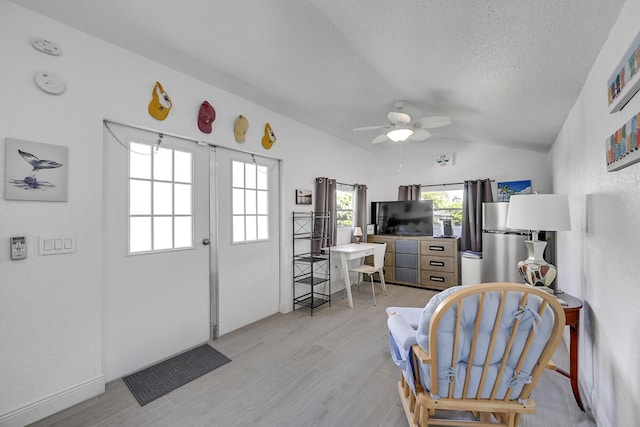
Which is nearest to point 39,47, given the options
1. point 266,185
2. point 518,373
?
point 266,185

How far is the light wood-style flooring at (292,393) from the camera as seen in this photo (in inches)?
65.6

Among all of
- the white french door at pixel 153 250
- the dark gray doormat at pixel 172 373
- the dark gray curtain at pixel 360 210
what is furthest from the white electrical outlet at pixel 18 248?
the dark gray curtain at pixel 360 210

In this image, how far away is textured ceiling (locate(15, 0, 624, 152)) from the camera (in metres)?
1.41

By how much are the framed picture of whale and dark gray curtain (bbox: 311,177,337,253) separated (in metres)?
2.62

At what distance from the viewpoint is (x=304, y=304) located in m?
3.64

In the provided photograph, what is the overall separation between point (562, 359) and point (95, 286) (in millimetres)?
3821

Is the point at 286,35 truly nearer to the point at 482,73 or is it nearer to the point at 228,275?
the point at 482,73

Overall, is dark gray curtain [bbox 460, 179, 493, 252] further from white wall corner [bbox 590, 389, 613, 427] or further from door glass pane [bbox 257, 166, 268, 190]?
door glass pane [bbox 257, 166, 268, 190]

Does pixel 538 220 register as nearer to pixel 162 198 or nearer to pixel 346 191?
pixel 162 198

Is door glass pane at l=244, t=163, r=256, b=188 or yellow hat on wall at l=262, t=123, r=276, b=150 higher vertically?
yellow hat on wall at l=262, t=123, r=276, b=150

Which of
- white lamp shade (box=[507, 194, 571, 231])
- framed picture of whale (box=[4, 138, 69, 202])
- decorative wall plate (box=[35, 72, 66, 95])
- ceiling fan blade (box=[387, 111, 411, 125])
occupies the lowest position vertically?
white lamp shade (box=[507, 194, 571, 231])

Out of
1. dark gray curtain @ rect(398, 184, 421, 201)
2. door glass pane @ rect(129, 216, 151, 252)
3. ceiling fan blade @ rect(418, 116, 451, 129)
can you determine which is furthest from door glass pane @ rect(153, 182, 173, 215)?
dark gray curtain @ rect(398, 184, 421, 201)

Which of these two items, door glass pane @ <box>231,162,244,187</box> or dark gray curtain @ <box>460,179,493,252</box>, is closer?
door glass pane @ <box>231,162,244,187</box>

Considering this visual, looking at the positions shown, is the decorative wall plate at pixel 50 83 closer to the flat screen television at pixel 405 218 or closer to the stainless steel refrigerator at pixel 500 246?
the flat screen television at pixel 405 218
